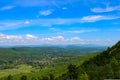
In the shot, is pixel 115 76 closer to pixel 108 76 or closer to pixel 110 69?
pixel 108 76

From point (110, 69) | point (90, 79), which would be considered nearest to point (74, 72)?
point (90, 79)

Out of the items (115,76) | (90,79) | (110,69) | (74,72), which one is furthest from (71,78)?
(115,76)

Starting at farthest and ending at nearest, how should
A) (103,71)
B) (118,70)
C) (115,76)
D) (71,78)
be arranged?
(71,78) < (103,71) < (118,70) < (115,76)

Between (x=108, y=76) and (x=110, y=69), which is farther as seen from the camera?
(x=110, y=69)

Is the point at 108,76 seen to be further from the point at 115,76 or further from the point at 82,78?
the point at 82,78

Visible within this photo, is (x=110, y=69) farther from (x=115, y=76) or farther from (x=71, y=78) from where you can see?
(x=71, y=78)

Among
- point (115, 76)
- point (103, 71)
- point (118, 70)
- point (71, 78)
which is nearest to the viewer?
point (115, 76)

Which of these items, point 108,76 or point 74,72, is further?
point 74,72

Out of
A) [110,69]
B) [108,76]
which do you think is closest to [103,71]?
[110,69]
